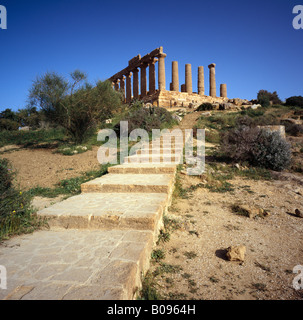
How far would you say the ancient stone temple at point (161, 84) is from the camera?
78.2 ft

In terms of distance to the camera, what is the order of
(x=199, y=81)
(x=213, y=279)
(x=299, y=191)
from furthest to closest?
1. (x=199, y=81)
2. (x=299, y=191)
3. (x=213, y=279)

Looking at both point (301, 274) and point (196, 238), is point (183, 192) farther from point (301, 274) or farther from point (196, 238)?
point (301, 274)

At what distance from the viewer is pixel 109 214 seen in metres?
2.95

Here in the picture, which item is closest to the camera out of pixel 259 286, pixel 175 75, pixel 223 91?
pixel 259 286

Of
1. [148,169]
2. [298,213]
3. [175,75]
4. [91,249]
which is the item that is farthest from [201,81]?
[91,249]

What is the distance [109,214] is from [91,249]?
0.67 m

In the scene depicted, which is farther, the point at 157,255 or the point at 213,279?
the point at 157,255

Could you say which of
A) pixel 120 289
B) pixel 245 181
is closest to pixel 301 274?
pixel 120 289

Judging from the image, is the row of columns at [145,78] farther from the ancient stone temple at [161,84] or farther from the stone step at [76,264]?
the stone step at [76,264]

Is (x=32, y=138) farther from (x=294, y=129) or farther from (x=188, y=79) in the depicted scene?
(x=188, y=79)

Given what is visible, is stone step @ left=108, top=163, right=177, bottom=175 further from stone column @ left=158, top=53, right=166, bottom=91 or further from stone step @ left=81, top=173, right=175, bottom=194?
stone column @ left=158, top=53, right=166, bottom=91

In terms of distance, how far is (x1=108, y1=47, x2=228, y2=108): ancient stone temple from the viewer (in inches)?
939

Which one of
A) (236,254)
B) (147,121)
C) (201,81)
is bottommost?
(236,254)

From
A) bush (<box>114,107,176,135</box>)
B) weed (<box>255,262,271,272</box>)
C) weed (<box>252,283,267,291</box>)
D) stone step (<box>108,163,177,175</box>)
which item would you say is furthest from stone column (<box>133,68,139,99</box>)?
weed (<box>252,283,267,291</box>)
